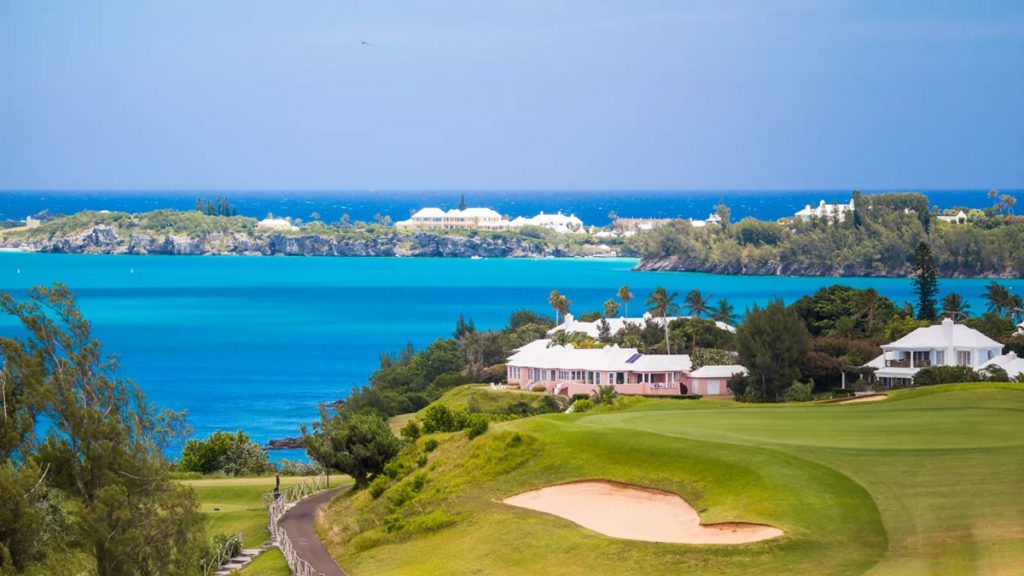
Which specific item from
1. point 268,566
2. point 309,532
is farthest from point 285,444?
point 268,566

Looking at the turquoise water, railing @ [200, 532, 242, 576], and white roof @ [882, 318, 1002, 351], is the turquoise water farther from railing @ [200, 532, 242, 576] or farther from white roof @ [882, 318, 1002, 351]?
railing @ [200, 532, 242, 576]

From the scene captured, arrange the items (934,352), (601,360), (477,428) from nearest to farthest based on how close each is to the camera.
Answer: (477,428) → (934,352) → (601,360)

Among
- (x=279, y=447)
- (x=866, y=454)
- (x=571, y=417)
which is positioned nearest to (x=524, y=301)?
(x=279, y=447)

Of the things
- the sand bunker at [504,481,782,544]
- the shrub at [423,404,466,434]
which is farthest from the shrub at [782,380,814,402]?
the sand bunker at [504,481,782,544]

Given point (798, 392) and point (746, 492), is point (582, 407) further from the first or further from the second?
point (746, 492)

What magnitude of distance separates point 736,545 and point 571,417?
51.2ft

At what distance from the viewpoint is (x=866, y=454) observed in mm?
32719

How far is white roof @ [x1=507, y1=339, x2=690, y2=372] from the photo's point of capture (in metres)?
73.4

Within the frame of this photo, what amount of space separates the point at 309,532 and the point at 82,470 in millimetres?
10308

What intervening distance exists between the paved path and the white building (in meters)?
34.1

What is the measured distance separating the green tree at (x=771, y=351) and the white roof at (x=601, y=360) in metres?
6.87

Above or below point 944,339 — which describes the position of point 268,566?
below

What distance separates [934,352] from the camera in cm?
6856

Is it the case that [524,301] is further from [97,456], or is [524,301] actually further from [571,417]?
[97,456]
